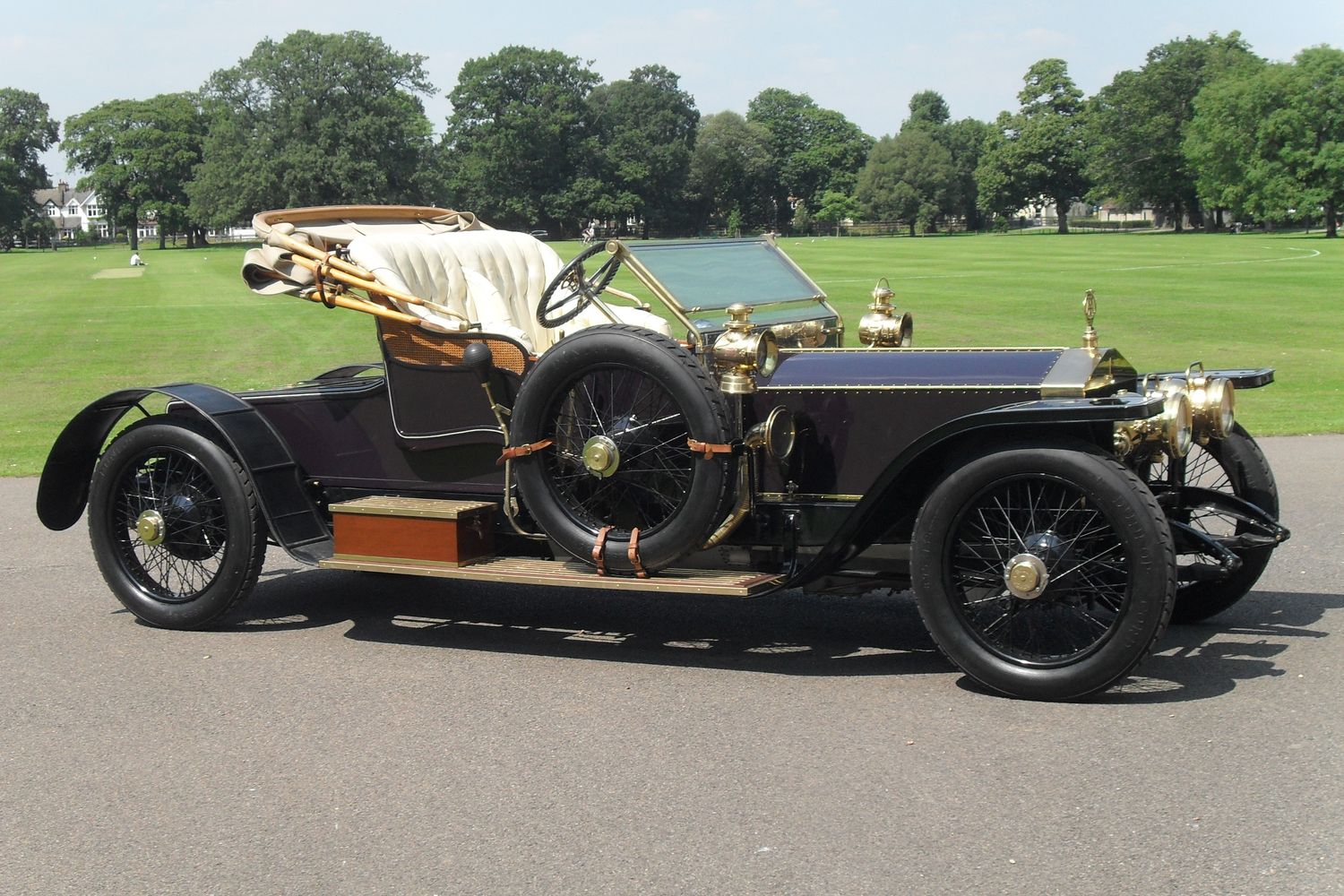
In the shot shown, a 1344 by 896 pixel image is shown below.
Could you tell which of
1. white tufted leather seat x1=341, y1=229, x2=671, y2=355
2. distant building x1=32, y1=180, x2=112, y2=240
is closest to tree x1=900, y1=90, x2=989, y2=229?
distant building x1=32, y1=180, x2=112, y2=240

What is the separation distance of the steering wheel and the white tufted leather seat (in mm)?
256

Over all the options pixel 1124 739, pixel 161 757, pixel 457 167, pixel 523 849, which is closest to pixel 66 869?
pixel 161 757

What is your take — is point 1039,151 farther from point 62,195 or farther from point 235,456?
point 62,195

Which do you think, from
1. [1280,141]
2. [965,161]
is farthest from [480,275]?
[965,161]

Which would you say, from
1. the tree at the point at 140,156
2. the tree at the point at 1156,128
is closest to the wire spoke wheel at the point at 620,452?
the tree at the point at 1156,128

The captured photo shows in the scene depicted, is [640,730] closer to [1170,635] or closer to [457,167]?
[1170,635]

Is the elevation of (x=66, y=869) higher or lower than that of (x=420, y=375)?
lower

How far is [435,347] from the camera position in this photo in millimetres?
5660

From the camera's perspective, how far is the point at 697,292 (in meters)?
5.79

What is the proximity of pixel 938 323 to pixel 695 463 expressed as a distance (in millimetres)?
18707

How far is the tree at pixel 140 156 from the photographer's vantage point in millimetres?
105062

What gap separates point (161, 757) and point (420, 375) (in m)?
2.02

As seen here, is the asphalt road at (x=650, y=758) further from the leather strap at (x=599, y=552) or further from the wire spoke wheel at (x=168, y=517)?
the leather strap at (x=599, y=552)

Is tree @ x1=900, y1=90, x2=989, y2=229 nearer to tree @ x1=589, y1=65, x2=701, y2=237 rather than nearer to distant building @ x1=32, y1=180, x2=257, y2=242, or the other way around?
tree @ x1=589, y1=65, x2=701, y2=237
